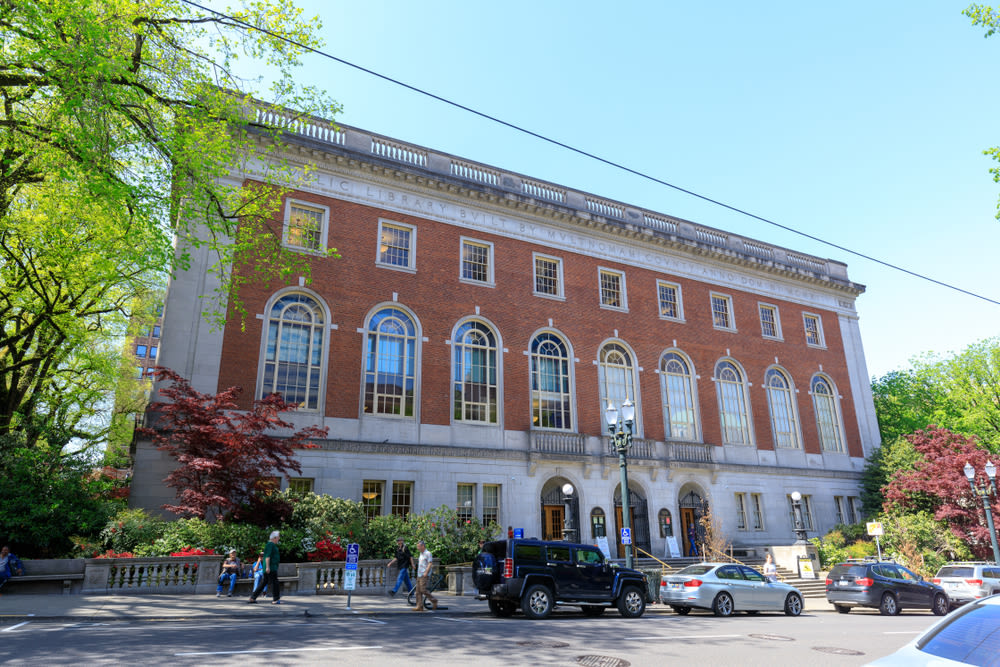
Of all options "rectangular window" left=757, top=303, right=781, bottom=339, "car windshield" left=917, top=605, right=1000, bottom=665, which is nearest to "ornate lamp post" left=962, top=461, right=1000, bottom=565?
"rectangular window" left=757, top=303, right=781, bottom=339

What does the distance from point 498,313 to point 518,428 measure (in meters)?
5.08

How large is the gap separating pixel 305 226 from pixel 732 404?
75.2 ft

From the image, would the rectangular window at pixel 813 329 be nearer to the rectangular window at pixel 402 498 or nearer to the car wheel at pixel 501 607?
the rectangular window at pixel 402 498

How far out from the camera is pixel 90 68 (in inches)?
487

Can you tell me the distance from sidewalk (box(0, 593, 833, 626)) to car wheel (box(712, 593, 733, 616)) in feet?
19.8

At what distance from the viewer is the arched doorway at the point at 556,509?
25.9m

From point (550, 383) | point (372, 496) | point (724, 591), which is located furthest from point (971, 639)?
point (550, 383)

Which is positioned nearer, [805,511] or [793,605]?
[793,605]

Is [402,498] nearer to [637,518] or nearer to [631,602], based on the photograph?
[631,602]

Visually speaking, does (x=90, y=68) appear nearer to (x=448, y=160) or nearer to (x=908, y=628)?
(x=448, y=160)

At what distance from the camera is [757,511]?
31.0 m

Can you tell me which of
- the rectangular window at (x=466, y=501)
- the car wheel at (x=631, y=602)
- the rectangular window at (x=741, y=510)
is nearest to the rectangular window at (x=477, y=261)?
the rectangular window at (x=466, y=501)

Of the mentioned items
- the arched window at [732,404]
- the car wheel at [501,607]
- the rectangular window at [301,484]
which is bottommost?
the car wheel at [501,607]

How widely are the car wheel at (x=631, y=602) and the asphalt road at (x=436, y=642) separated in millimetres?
1711
